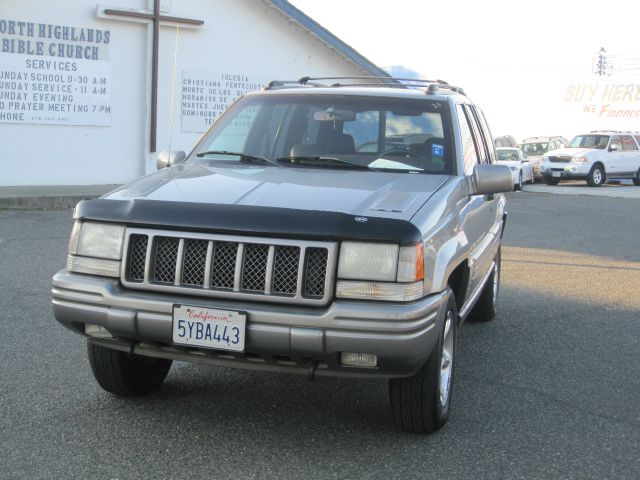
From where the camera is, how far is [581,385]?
5.31 m

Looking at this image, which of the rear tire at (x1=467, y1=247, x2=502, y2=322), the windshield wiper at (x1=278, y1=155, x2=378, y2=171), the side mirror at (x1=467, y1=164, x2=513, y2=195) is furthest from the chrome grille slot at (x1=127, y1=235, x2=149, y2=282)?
the rear tire at (x1=467, y1=247, x2=502, y2=322)

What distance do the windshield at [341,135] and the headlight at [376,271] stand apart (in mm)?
1326

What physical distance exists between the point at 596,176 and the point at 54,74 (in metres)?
18.5

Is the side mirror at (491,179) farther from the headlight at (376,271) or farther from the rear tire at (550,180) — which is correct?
the rear tire at (550,180)

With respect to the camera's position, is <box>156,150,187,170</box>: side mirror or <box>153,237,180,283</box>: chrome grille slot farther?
<box>156,150,187,170</box>: side mirror

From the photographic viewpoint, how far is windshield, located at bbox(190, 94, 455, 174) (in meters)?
5.13

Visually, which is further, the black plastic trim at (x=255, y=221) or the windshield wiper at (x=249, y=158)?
the windshield wiper at (x=249, y=158)

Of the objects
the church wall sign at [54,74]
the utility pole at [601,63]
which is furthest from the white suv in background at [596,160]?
the utility pole at [601,63]

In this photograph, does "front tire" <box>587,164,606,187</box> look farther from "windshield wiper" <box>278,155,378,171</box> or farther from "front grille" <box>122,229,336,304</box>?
"front grille" <box>122,229,336,304</box>

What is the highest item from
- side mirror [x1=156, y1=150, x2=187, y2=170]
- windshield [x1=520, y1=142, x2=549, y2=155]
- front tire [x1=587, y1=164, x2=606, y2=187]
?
side mirror [x1=156, y1=150, x2=187, y2=170]

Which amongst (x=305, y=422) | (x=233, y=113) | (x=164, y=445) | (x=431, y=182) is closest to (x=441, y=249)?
(x=431, y=182)

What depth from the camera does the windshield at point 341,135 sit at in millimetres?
5129

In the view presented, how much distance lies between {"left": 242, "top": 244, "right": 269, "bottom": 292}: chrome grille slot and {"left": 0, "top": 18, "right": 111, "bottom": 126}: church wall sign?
44.2ft

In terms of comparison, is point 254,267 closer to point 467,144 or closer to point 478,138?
point 467,144
